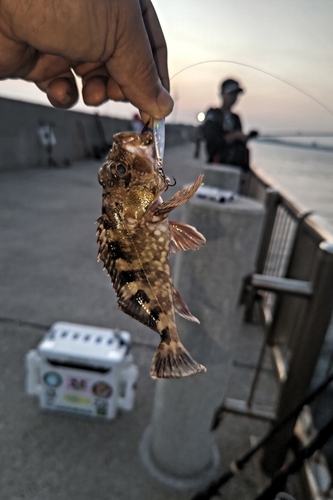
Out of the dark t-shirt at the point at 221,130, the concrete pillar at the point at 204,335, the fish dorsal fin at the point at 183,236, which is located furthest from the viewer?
the dark t-shirt at the point at 221,130

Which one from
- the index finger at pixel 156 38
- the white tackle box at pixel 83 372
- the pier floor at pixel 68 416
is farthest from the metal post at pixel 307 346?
the index finger at pixel 156 38

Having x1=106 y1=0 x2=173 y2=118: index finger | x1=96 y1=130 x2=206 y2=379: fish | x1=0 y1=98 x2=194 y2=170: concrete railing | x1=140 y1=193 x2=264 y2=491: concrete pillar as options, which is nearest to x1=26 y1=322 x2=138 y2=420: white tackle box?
x1=140 y1=193 x2=264 y2=491: concrete pillar

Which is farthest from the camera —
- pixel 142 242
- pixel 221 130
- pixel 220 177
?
pixel 221 130

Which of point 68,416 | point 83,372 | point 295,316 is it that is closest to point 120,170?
point 83,372

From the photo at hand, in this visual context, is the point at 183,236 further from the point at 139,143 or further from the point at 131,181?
the point at 139,143

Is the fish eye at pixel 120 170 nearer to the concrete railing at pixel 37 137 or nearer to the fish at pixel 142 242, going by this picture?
the fish at pixel 142 242

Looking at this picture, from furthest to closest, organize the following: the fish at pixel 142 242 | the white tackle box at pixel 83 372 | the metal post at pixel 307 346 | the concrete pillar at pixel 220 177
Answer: the concrete pillar at pixel 220 177, the white tackle box at pixel 83 372, the metal post at pixel 307 346, the fish at pixel 142 242

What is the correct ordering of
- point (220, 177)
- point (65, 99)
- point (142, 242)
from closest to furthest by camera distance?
point (142, 242)
point (65, 99)
point (220, 177)

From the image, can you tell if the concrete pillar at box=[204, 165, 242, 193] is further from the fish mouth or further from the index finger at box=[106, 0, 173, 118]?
the fish mouth
